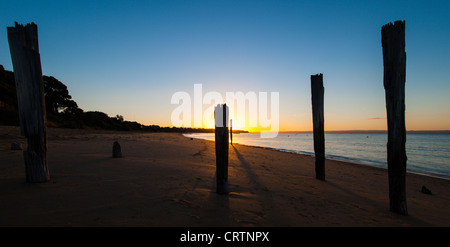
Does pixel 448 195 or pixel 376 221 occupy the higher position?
pixel 376 221

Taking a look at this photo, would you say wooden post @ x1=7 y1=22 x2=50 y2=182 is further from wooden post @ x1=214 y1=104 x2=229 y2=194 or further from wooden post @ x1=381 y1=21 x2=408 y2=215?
wooden post @ x1=381 y1=21 x2=408 y2=215

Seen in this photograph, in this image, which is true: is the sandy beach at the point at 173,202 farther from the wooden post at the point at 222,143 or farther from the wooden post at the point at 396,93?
the wooden post at the point at 396,93

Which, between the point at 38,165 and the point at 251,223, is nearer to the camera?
the point at 251,223

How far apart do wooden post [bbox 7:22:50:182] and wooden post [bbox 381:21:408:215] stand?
289 inches

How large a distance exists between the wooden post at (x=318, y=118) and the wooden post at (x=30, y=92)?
7.76 meters

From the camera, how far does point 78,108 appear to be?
39.4 metres

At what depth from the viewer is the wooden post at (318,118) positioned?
22.9ft

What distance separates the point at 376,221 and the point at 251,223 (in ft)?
8.76

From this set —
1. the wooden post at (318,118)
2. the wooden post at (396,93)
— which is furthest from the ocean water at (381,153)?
the wooden post at (396,93)

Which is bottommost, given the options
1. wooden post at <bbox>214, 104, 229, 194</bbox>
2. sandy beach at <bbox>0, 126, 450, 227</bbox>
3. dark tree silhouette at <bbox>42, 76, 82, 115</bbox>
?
sandy beach at <bbox>0, 126, 450, 227</bbox>

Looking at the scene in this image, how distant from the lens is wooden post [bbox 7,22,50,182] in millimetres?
3877

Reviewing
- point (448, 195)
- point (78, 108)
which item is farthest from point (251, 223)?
point (78, 108)

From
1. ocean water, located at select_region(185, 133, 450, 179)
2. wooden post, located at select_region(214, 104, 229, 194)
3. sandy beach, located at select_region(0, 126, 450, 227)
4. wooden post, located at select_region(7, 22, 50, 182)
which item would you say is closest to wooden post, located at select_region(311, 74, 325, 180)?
sandy beach, located at select_region(0, 126, 450, 227)
